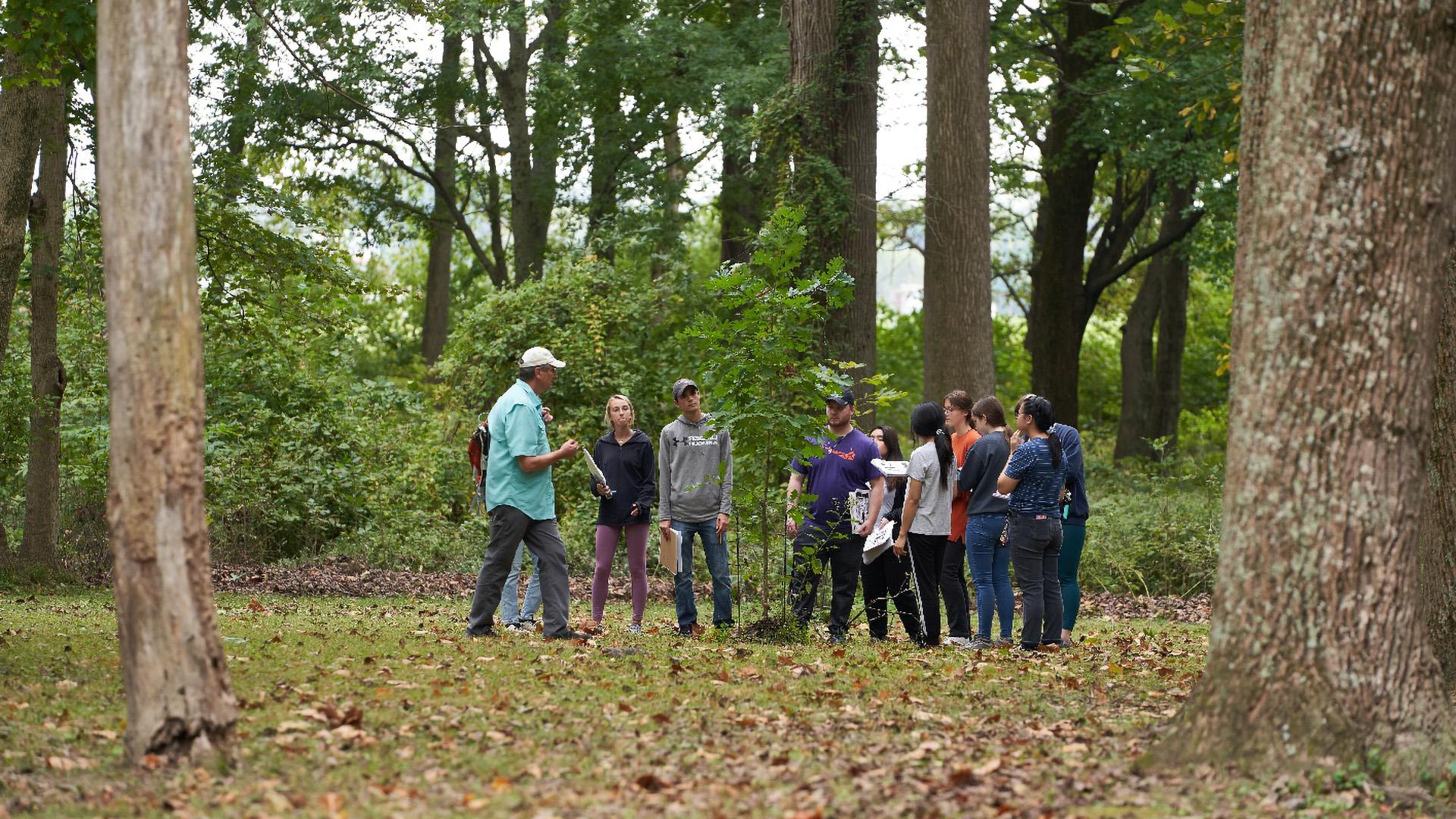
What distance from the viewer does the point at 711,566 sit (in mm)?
9945

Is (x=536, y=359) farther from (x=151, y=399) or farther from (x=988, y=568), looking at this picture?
(x=151, y=399)

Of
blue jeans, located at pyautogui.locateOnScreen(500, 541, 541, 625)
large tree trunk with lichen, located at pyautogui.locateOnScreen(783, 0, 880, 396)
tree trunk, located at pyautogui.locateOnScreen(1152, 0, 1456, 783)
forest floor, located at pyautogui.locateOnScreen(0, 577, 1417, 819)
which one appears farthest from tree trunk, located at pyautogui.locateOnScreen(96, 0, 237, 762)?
large tree trunk with lichen, located at pyautogui.locateOnScreen(783, 0, 880, 396)

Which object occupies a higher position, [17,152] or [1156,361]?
[17,152]

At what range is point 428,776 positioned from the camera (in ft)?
17.5

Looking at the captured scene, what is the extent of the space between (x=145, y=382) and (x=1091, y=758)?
433 centimetres

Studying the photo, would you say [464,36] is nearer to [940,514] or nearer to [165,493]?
[940,514]

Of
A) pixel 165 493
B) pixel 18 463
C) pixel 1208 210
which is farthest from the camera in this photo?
pixel 1208 210

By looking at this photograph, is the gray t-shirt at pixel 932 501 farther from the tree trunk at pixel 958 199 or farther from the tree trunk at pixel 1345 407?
the tree trunk at pixel 958 199

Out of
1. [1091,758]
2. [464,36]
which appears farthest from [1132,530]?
[464,36]

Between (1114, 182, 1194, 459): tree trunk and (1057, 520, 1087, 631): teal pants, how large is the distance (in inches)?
731

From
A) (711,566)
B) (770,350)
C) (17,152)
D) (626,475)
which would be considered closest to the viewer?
(770,350)

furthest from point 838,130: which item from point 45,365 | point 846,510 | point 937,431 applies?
point 45,365

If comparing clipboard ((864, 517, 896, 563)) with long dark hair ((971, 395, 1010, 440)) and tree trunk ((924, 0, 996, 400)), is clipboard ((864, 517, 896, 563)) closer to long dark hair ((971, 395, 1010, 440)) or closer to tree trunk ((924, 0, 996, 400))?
long dark hair ((971, 395, 1010, 440))

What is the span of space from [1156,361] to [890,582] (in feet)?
72.0
